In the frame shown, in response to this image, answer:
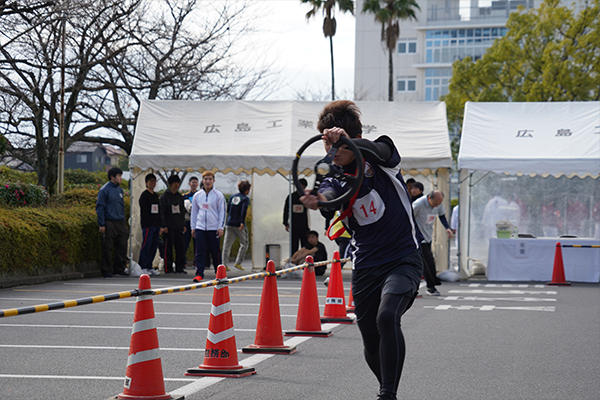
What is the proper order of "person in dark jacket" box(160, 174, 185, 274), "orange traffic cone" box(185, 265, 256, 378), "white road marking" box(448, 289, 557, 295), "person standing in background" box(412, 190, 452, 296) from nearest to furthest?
1. "orange traffic cone" box(185, 265, 256, 378)
2. "person standing in background" box(412, 190, 452, 296)
3. "white road marking" box(448, 289, 557, 295)
4. "person in dark jacket" box(160, 174, 185, 274)

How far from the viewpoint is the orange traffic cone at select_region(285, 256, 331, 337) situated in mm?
10008

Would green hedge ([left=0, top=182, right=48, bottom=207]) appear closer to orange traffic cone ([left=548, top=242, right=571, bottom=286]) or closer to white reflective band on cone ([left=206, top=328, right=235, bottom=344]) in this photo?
orange traffic cone ([left=548, top=242, right=571, bottom=286])

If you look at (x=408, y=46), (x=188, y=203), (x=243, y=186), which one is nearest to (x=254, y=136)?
(x=243, y=186)

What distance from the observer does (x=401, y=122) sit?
20.4 metres

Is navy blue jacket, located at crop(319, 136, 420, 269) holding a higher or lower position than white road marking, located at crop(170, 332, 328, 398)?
higher

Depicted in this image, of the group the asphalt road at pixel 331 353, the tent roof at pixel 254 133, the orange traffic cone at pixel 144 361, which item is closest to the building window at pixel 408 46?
the tent roof at pixel 254 133

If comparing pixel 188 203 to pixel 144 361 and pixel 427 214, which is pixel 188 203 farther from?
pixel 144 361

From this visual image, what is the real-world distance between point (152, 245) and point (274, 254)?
3113mm

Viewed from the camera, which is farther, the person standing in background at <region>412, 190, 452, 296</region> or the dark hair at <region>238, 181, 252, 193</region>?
the dark hair at <region>238, 181, 252, 193</region>

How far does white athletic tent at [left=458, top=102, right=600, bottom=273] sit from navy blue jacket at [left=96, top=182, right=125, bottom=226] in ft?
23.1

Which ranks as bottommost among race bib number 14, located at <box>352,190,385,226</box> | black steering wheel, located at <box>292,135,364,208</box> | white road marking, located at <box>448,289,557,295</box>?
white road marking, located at <box>448,289,557,295</box>

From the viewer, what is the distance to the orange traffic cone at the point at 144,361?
6246 millimetres

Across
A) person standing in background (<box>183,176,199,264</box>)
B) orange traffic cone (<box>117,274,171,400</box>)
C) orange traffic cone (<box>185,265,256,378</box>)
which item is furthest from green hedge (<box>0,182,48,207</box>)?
orange traffic cone (<box>117,274,171,400</box>)

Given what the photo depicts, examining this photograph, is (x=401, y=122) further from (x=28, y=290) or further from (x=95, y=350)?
(x=95, y=350)
